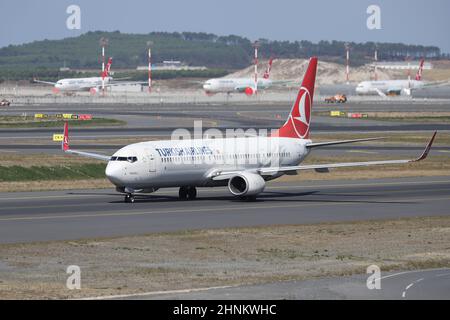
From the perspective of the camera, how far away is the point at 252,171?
208 ft

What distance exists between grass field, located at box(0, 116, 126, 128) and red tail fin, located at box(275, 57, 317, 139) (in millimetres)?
67267

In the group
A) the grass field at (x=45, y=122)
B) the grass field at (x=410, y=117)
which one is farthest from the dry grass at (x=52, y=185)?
the grass field at (x=410, y=117)

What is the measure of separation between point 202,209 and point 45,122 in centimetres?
8055

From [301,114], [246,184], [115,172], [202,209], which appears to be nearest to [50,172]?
[115,172]

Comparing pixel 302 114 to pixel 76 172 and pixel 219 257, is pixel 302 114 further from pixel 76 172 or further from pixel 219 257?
pixel 219 257

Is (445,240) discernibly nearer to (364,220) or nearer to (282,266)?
(364,220)

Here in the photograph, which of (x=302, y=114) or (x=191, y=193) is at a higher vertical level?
(x=302, y=114)

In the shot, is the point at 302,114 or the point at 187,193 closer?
the point at 187,193

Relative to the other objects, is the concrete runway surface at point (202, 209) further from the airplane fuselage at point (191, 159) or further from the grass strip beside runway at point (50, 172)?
the grass strip beside runway at point (50, 172)

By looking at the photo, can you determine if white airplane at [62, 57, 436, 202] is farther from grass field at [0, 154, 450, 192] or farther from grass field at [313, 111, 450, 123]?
grass field at [313, 111, 450, 123]

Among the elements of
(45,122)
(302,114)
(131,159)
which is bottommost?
(45,122)

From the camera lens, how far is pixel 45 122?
13525cm

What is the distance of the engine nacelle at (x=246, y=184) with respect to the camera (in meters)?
61.4

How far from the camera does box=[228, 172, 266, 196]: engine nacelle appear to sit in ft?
201
